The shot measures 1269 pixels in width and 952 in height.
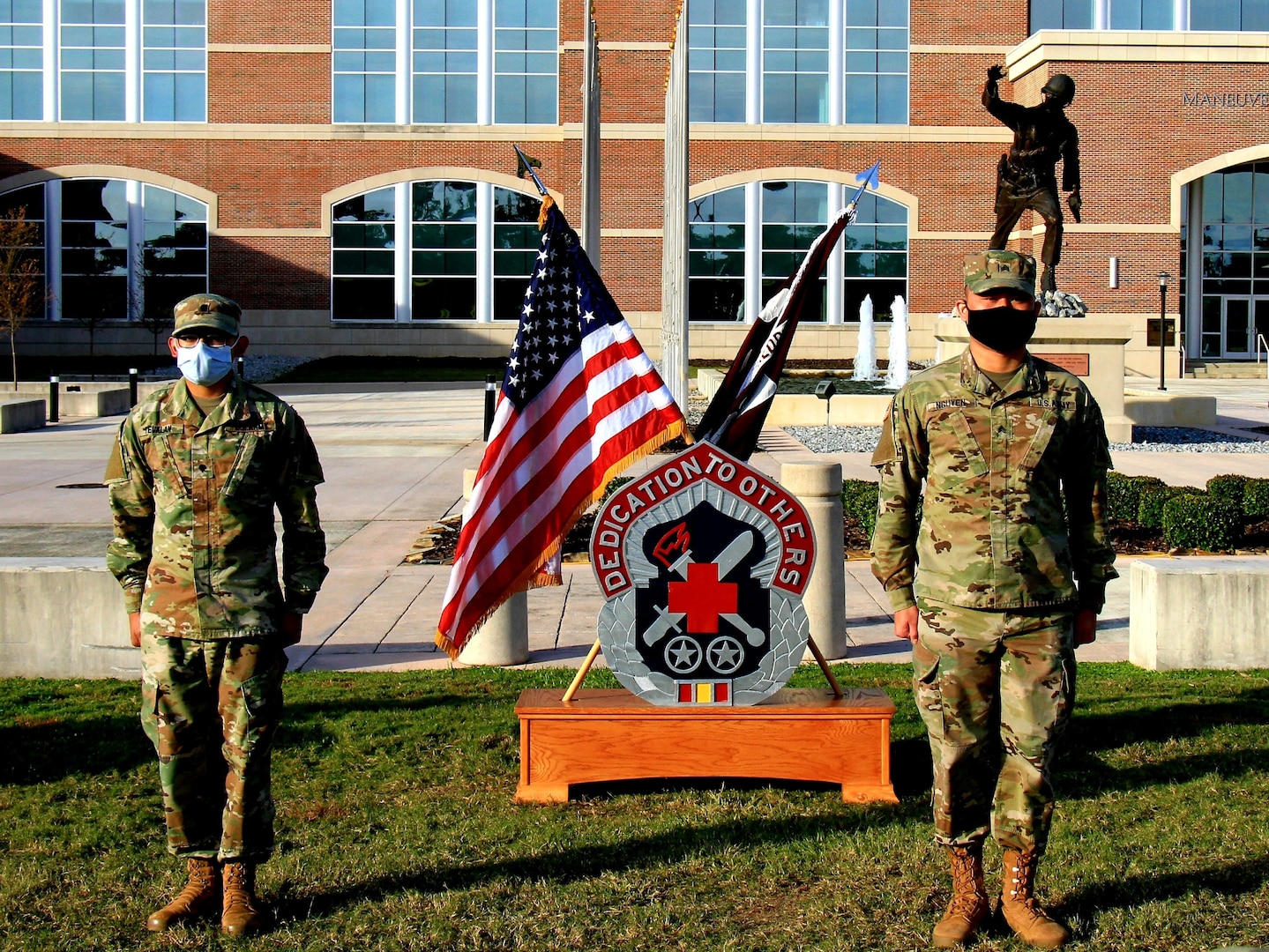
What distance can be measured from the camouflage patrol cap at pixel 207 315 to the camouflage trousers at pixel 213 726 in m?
0.96

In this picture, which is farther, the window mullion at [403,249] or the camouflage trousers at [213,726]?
the window mullion at [403,249]

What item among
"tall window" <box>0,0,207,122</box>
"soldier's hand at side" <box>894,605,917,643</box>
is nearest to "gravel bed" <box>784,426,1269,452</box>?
"soldier's hand at side" <box>894,605,917,643</box>

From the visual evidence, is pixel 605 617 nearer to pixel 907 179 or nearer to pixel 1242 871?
pixel 1242 871

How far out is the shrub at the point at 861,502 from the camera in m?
12.5

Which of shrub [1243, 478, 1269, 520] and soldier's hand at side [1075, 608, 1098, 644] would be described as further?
shrub [1243, 478, 1269, 520]

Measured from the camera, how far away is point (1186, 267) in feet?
162

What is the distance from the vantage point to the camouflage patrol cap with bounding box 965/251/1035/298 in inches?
165

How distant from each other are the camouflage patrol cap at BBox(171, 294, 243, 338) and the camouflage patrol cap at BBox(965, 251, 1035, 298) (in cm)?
224

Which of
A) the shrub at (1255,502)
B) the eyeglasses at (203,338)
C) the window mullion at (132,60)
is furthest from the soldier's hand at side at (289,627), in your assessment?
the window mullion at (132,60)

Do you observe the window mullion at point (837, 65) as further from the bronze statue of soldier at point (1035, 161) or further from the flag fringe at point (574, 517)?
the flag fringe at point (574, 517)

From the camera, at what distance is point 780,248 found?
4709 cm

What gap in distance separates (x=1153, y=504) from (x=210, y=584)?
32.5 ft

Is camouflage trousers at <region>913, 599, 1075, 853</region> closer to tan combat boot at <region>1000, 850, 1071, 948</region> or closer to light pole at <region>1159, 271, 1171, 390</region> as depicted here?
tan combat boot at <region>1000, 850, 1071, 948</region>

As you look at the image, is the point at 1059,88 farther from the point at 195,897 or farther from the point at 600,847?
the point at 195,897
